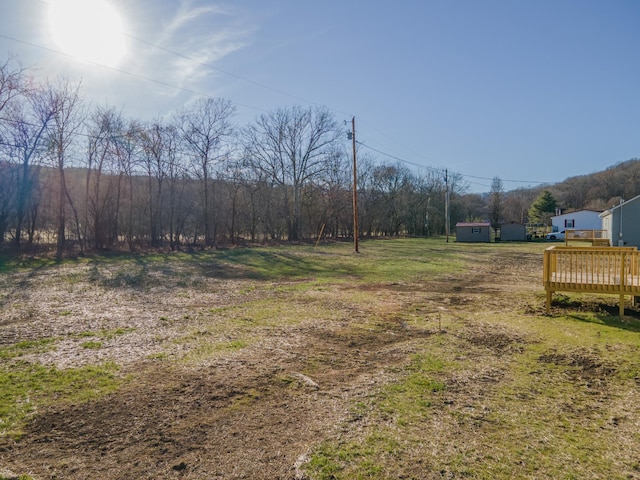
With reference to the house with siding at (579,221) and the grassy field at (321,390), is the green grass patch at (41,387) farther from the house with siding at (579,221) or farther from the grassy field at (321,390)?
the house with siding at (579,221)

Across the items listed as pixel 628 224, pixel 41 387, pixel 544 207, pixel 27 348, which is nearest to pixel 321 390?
pixel 41 387

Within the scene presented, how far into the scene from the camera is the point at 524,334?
19.0 ft

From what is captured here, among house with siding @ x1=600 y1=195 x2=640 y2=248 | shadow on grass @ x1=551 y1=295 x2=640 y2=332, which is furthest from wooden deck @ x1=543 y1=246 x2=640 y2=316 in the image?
house with siding @ x1=600 y1=195 x2=640 y2=248

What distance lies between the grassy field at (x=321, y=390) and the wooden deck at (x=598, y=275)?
0.48 m

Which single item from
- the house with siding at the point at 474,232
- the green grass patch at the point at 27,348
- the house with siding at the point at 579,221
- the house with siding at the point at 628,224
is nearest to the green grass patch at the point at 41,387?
the green grass patch at the point at 27,348

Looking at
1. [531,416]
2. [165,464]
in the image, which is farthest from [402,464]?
[165,464]

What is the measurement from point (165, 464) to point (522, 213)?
80.8m

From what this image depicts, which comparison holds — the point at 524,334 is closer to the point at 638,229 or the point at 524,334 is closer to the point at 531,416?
the point at 531,416

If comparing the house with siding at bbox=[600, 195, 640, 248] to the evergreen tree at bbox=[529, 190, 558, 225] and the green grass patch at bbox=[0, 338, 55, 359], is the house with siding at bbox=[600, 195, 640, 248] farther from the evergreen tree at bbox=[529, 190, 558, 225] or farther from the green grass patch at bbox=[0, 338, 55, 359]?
the evergreen tree at bbox=[529, 190, 558, 225]

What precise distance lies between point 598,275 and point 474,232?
3709cm

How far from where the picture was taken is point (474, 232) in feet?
138

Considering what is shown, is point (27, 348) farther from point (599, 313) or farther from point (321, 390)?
point (599, 313)

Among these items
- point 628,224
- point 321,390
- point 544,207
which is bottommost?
point 321,390

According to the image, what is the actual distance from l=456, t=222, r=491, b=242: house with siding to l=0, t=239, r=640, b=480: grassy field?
35.7m
